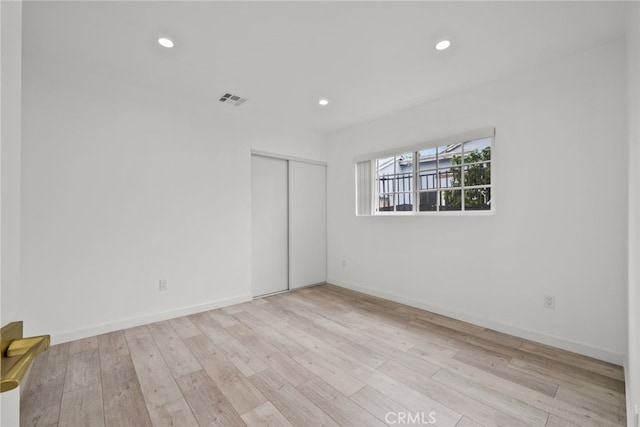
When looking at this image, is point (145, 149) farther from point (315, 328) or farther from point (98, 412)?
point (315, 328)

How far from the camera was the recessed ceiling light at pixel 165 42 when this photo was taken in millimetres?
2152

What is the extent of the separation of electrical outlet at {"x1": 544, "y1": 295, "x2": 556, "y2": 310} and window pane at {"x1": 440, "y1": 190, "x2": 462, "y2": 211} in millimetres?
1139

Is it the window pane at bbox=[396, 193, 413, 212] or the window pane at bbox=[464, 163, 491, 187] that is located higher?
the window pane at bbox=[464, 163, 491, 187]

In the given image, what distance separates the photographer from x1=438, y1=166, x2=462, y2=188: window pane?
3.12 meters

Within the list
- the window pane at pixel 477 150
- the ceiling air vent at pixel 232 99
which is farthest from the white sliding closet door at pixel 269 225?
the window pane at pixel 477 150

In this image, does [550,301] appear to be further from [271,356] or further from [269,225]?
[269,225]

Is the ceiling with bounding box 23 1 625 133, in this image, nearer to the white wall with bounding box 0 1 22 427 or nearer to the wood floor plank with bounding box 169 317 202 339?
the white wall with bounding box 0 1 22 427

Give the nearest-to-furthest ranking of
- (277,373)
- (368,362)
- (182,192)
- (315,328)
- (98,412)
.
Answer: (98,412) → (277,373) → (368,362) → (315,328) → (182,192)

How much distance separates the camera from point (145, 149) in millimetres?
2902

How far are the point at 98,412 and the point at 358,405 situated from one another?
1.57m

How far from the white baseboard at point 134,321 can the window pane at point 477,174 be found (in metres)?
3.13

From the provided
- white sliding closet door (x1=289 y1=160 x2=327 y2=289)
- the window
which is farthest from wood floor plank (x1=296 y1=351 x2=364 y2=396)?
the window

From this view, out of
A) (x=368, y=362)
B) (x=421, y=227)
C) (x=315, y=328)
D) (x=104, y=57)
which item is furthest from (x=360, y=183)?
(x=104, y=57)

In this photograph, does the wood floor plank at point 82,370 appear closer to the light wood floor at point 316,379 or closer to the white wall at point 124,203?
the light wood floor at point 316,379
